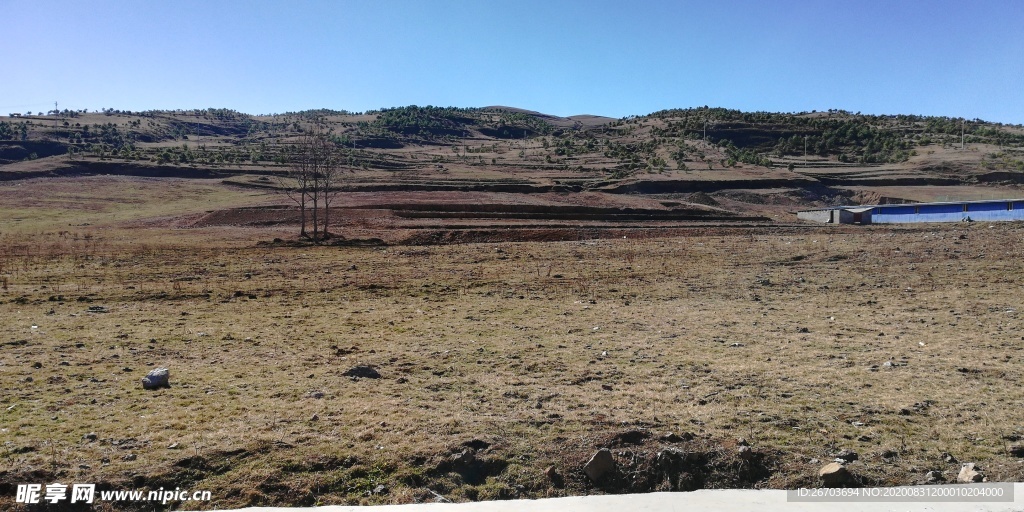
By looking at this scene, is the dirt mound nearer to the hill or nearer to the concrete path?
the hill

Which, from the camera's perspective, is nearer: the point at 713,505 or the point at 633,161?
the point at 713,505

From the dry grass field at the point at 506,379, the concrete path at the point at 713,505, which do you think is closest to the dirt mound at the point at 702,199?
the dry grass field at the point at 506,379

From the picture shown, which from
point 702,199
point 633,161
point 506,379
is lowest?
point 506,379

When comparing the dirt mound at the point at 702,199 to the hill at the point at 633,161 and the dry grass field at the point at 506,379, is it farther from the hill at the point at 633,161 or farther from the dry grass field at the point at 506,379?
the dry grass field at the point at 506,379

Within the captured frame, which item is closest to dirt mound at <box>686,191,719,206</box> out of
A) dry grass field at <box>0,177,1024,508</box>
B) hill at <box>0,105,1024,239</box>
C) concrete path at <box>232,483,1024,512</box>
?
hill at <box>0,105,1024,239</box>

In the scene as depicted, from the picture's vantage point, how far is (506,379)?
10.3 m

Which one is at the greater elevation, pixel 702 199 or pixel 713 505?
pixel 702 199

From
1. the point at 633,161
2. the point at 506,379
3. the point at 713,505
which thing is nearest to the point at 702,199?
the point at 633,161

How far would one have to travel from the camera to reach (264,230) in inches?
1693

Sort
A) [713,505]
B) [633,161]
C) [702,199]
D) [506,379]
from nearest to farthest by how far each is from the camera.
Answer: [713,505], [506,379], [702,199], [633,161]

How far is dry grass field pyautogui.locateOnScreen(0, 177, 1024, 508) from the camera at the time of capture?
6789 mm

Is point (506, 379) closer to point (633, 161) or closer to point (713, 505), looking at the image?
point (713, 505)

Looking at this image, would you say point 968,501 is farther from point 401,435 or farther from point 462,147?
point 462,147

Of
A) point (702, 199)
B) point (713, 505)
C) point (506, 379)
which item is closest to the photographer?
point (713, 505)
